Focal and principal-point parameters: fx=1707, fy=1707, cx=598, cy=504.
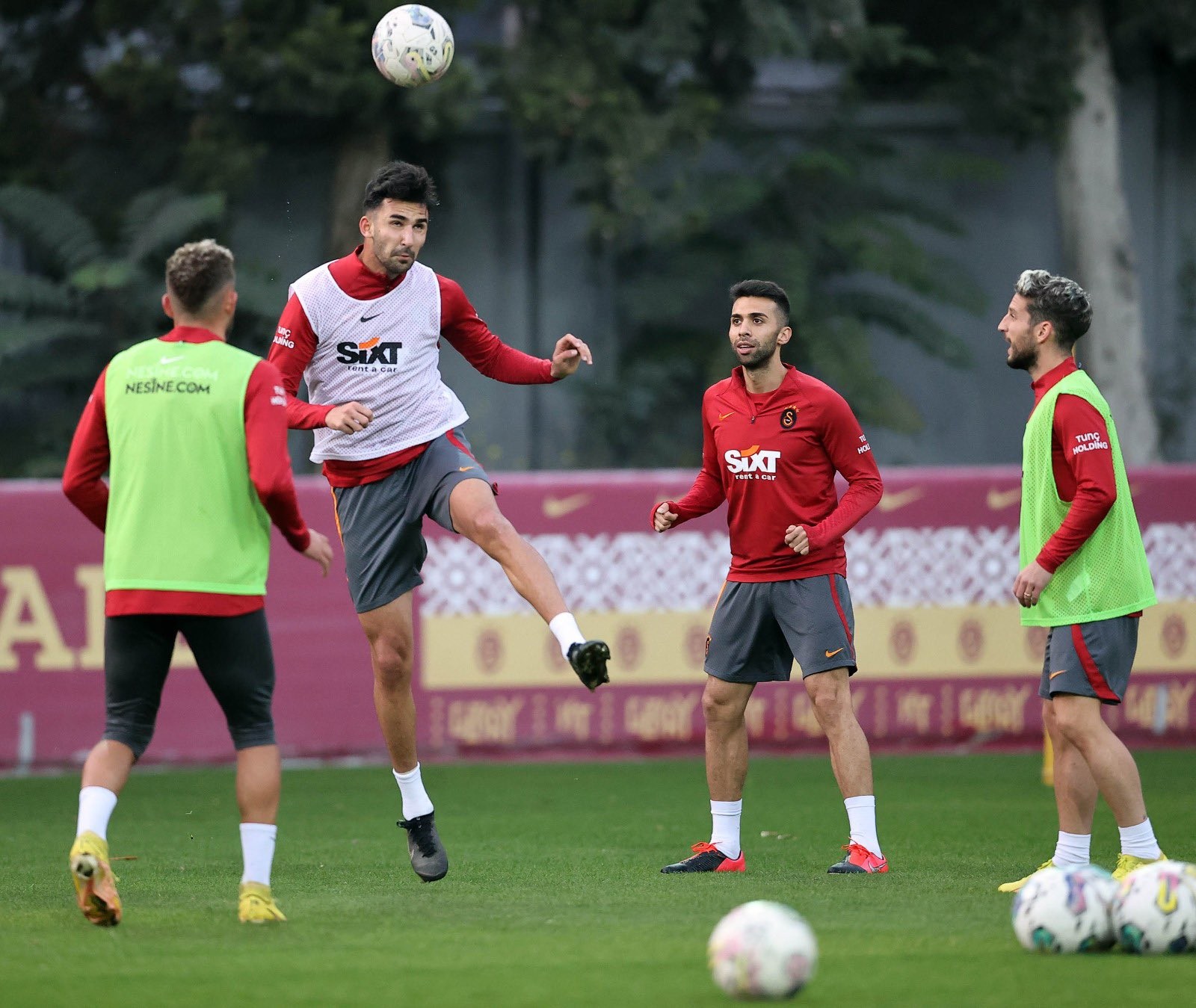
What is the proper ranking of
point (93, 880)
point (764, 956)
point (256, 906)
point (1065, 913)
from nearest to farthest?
point (764, 956) → point (1065, 913) → point (93, 880) → point (256, 906)

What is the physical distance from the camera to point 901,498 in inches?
460

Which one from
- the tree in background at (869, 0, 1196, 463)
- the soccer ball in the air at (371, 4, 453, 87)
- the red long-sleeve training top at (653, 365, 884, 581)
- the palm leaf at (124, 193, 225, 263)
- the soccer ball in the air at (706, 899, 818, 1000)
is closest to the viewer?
the soccer ball in the air at (706, 899, 818, 1000)

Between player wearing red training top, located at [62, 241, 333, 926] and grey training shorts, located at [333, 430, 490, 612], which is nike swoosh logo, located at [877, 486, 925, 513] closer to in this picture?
grey training shorts, located at [333, 430, 490, 612]

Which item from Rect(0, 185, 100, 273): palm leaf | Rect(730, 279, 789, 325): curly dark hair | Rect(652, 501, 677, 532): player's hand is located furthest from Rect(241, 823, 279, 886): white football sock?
Rect(0, 185, 100, 273): palm leaf

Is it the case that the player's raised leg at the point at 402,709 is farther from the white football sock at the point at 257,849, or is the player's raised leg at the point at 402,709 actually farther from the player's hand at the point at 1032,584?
the player's hand at the point at 1032,584

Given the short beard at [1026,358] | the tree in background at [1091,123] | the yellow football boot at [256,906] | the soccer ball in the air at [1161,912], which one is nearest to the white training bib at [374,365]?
the yellow football boot at [256,906]

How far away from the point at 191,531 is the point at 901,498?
284 inches

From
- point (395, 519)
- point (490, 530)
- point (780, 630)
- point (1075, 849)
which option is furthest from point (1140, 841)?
point (395, 519)

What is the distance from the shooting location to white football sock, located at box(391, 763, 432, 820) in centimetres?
688

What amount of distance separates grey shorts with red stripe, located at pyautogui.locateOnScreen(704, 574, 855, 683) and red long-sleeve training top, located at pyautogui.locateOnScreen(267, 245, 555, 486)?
1.27m

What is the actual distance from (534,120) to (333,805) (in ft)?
28.3

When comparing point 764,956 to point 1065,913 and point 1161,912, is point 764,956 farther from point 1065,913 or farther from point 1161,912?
point 1161,912

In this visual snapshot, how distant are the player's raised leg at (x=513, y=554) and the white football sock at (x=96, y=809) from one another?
5.41ft

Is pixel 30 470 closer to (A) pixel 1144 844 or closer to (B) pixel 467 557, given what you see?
(B) pixel 467 557
